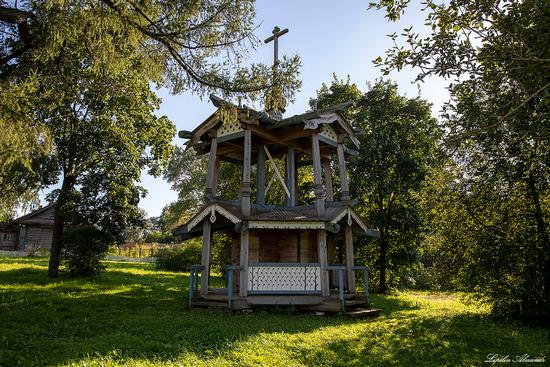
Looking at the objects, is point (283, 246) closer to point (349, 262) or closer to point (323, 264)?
point (323, 264)

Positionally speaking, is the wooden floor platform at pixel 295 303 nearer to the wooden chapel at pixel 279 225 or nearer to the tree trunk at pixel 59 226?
the wooden chapel at pixel 279 225

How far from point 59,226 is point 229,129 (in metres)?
12.1

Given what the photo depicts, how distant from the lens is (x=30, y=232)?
43.0 meters

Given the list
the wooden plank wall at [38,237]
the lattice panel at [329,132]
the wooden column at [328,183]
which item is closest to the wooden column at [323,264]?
the wooden column at [328,183]

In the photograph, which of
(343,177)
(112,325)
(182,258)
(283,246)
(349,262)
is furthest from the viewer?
(182,258)

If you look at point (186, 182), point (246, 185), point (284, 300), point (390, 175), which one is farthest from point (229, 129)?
point (186, 182)

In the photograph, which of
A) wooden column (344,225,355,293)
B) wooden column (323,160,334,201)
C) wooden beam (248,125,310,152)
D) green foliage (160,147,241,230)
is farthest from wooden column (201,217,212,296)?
green foliage (160,147,241,230)

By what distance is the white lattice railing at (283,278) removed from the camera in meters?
11.8

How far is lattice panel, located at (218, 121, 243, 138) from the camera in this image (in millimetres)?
13380

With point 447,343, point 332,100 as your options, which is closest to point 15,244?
point 332,100

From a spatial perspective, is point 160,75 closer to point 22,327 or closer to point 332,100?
point 22,327

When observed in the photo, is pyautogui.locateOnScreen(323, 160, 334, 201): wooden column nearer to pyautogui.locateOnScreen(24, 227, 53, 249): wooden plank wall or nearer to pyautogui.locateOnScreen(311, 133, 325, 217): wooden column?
pyautogui.locateOnScreen(311, 133, 325, 217): wooden column

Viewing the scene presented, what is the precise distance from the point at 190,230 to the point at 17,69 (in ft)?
22.3

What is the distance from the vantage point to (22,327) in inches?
335
